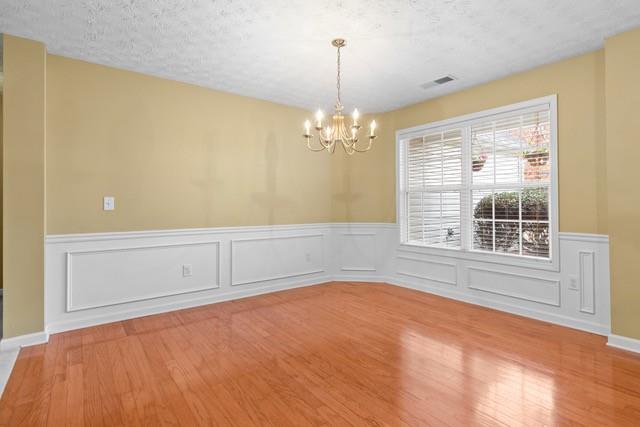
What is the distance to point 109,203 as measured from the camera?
3.53m

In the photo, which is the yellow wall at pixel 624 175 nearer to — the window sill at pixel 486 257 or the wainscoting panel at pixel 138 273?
the window sill at pixel 486 257

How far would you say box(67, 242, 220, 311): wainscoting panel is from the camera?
3377mm

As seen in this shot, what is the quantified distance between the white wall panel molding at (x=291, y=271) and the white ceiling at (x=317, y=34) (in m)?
1.82

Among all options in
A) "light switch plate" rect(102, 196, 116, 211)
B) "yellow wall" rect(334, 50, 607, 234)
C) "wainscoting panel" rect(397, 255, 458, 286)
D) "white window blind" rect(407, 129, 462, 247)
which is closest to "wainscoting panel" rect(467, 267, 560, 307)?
"wainscoting panel" rect(397, 255, 458, 286)

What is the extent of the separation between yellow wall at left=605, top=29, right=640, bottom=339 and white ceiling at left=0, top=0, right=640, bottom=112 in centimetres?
25

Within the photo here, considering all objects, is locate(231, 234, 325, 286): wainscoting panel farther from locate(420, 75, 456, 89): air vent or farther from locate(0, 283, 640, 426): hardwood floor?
locate(420, 75, 456, 89): air vent

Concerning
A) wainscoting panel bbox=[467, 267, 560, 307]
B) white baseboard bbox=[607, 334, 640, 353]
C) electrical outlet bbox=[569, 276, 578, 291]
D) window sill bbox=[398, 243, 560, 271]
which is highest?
window sill bbox=[398, 243, 560, 271]

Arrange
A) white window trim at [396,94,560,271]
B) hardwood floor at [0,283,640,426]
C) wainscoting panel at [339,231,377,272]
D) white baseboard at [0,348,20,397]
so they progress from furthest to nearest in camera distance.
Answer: wainscoting panel at [339,231,377,272] → white window trim at [396,94,560,271] → white baseboard at [0,348,20,397] → hardwood floor at [0,283,640,426]

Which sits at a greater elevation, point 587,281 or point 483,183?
point 483,183

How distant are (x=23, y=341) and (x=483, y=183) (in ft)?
16.3

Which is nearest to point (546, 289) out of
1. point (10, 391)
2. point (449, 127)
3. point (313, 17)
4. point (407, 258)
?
point (407, 258)

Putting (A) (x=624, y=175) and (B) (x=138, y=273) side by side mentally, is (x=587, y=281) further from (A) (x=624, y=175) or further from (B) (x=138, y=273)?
(B) (x=138, y=273)

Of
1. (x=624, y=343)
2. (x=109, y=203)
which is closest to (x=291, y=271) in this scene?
(x=109, y=203)

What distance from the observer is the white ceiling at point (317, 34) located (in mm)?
2508
